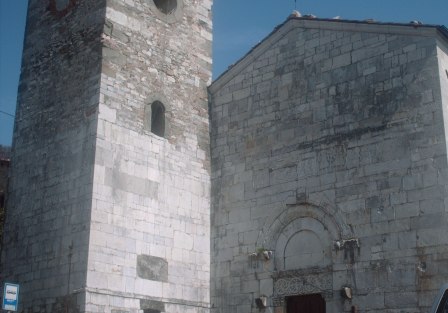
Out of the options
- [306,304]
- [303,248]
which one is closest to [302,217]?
[303,248]

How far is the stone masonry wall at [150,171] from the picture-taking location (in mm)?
11485

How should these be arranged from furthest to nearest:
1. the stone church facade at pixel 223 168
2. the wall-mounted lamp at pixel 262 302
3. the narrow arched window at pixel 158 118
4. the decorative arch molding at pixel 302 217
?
1. the narrow arched window at pixel 158 118
2. the wall-mounted lamp at pixel 262 302
3. the decorative arch molding at pixel 302 217
4. the stone church facade at pixel 223 168

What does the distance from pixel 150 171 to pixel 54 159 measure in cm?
188

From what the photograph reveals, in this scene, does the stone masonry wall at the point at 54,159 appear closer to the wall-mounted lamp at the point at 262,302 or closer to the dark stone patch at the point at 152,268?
the dark stone patch at the point at 152,268

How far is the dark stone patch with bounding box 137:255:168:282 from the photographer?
38.8 feet

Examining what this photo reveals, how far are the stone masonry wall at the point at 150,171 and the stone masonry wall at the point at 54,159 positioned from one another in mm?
309

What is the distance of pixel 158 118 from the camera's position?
1334 cm

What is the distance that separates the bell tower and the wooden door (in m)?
1.83

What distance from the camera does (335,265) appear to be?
1143 centimetres

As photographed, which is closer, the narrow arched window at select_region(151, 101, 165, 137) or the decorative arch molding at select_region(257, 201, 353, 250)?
the decorative arch molding at select_region(257, 201, 353, 250)

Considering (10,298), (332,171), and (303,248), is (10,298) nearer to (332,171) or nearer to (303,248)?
(303,248)

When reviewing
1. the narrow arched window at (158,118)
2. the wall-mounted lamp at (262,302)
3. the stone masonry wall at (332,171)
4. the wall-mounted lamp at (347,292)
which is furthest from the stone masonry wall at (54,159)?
the wall-mounted lamp at (347,292)

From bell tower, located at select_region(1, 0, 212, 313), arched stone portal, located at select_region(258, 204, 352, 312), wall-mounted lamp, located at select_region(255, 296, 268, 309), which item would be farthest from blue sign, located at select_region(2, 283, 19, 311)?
arched stone portal, located at select_region(258, 204, 352, 312)

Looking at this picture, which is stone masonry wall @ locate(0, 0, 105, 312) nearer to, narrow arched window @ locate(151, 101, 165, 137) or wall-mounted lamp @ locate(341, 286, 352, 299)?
narrow arched window @ locate(151, 101, 165, 137)
